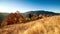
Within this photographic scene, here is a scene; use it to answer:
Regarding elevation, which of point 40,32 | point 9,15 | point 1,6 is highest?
point 1,6

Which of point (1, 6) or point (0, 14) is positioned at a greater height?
point (1, 6)

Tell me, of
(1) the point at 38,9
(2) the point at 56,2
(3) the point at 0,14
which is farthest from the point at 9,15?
(2) the point at 56,2

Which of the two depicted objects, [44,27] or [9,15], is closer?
[44,27]

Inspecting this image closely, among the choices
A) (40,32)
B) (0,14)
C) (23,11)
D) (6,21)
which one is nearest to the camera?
(40,32)

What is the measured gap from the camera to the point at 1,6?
9.57 ft

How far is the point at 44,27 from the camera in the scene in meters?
2.24

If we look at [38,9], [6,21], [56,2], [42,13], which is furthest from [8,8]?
[56,2]

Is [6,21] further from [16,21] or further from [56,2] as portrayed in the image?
[56,2]

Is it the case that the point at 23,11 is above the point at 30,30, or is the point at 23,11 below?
above

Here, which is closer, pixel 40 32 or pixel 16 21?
pixel 40 32

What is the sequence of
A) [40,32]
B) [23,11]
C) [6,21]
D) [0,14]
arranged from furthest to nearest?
[0,14], [23,11], [6,21], [40,32]

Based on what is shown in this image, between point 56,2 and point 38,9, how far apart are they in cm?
50

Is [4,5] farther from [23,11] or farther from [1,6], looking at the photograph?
[23,11]

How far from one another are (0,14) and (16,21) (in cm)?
66
